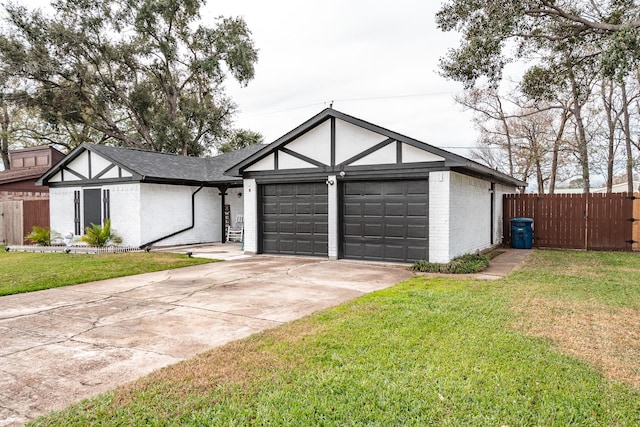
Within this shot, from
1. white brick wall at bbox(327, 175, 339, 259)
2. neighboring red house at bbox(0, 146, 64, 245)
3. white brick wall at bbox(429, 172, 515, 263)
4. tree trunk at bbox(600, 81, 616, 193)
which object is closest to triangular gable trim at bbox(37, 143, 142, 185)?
neighboring red house at bbox(0, 146, 64, 245)

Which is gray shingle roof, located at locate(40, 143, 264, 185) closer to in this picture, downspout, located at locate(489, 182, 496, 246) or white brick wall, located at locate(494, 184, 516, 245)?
downspout, located at locate(489, 182, 496, 246)

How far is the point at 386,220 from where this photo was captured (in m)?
10.9

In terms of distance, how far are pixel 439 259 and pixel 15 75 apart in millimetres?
25264

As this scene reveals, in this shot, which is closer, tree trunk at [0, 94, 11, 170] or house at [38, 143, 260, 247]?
house at [38, 143, 260, 247]

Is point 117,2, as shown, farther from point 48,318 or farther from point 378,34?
point 48,318

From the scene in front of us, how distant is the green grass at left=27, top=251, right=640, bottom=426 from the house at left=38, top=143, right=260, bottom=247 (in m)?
11.0

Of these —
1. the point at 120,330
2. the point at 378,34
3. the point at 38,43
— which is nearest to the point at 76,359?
the point at 120,330

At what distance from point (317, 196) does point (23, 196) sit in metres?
16.1

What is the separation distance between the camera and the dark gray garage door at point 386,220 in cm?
1043

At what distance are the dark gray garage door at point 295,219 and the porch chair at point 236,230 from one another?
4.30 metres

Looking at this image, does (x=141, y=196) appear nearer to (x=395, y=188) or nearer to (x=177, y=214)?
(x=177, y=214)

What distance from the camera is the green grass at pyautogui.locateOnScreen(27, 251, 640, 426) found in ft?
9.73

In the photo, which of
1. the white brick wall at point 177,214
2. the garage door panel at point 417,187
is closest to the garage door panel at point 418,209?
the garage door panel at point 417,187

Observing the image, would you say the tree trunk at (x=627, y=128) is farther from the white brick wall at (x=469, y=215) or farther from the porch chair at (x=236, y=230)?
the porch chair at (x=236, y=230)
